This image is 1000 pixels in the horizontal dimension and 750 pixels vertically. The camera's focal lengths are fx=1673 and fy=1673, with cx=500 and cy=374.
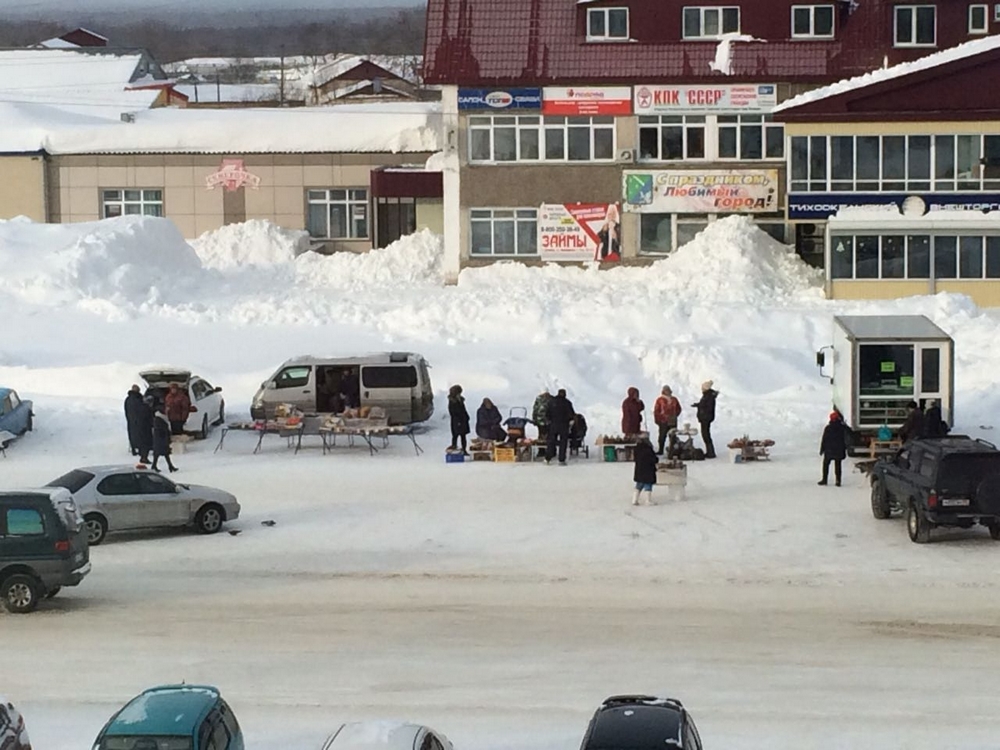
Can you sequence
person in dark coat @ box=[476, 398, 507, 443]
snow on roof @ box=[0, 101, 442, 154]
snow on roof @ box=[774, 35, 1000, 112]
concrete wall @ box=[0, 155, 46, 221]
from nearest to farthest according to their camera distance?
person in dark coat @ box=[476, 398, 507, 443], snow on roof @ box=[774, 35, 1000, 112], concrete wall @ box=[0, 155, 46, 221], snow on roof @ box=[0, 101, 442, 154]

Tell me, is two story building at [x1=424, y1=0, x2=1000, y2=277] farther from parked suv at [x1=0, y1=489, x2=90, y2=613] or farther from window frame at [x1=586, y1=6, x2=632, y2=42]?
parked suv at [x1=0, y1=489, x2=90, y2=613]

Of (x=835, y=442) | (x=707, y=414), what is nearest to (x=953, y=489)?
(x=835, y=442)

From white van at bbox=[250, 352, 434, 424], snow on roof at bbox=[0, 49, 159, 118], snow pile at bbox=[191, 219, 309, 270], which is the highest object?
snow on roof at bbox=[0, 49, 159, 118]

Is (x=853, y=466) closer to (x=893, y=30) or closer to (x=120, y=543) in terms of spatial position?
(x=120, y=543)

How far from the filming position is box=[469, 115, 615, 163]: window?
49219mm

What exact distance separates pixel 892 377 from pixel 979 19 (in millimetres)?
23743

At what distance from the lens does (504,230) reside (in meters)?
49.8

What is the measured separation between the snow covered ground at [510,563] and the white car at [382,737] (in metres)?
2.67

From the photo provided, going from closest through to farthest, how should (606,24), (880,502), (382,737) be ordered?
(382,737)
(880,502)
(606,24)

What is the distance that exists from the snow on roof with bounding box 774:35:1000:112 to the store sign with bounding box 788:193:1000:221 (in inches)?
103

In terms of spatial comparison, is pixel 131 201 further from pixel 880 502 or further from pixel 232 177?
pixel 880 502

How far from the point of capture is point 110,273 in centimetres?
4328

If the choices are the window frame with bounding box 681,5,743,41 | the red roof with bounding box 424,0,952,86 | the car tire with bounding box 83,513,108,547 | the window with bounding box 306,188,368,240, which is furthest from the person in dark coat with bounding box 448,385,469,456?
the window with bounding box 306,188,368,240

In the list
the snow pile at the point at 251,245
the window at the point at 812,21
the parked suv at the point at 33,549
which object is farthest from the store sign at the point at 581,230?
the parked suv at the point at 33,549
